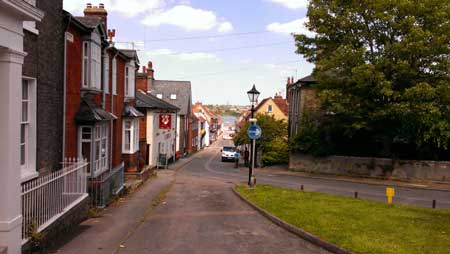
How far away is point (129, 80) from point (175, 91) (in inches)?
1527

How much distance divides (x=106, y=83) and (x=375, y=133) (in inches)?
850

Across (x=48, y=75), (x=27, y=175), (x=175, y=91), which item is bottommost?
(x=27, y=175)

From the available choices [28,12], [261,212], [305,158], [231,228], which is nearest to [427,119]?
[305,158]

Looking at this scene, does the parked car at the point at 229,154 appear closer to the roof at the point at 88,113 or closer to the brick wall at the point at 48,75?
the roof at the point at 88,113

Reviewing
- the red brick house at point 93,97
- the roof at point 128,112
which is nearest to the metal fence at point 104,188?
the red brick house at point 93,97

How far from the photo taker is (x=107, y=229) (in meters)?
11.9

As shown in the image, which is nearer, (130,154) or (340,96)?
(130,154)

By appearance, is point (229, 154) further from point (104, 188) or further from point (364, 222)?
point (364, 222)

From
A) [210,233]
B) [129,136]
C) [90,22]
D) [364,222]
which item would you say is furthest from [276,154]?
[210,233]

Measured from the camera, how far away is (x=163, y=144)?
46.2m

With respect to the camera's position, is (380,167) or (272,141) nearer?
(380,167)

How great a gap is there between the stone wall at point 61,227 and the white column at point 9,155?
708mm

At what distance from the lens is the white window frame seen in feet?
37.4

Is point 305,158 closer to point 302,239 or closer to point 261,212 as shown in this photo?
point 261,212
